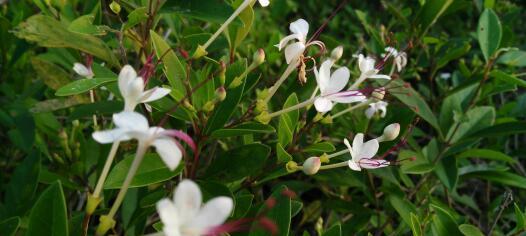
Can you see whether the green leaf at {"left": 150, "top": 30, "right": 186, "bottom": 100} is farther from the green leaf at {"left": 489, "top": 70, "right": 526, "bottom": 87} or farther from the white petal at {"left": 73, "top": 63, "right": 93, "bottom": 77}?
the green leaf at {"left": 489, "top": 70, "right": 526, "bottom": 87}

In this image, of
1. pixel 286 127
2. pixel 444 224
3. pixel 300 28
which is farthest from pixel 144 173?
pixel 444 224

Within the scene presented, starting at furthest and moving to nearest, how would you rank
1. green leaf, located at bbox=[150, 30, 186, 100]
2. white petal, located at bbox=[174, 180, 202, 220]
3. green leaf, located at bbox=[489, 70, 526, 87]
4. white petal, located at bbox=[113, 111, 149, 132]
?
green leaf, located at bbox=[489, 70, 526, 87], green leaf, located at bbox=[150, 30, 186, 100], white petal, located at bbox=[113, 111, 149, 132], white petal, located at bbox=[174, 180, 202, 220]

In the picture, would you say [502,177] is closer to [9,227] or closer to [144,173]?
[144,173]

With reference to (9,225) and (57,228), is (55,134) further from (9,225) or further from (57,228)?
(57,228)

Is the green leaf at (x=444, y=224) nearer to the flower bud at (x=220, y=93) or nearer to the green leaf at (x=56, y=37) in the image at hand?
the flower bud at (x=220, y=93)

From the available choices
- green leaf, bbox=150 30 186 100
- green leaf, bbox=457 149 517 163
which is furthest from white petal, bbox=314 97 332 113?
green leaf, bbox=457 149 517 163

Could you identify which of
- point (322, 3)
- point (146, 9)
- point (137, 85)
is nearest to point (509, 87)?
point (146, 9)
